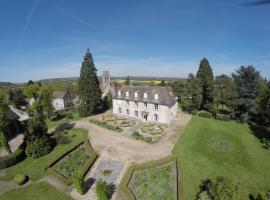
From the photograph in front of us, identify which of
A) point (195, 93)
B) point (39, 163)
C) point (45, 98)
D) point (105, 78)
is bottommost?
point (39, 163)

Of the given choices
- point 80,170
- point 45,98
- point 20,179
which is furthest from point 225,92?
point 45,98

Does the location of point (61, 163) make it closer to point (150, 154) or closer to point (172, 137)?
point (150, 154)

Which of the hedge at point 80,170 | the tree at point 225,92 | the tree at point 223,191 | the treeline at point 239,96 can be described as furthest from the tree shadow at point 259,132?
the hedge at point 80,170

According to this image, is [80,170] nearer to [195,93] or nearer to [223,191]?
[223,191]

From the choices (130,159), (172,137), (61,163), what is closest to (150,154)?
(130,159)

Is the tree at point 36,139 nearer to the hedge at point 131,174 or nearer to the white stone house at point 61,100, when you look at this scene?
the hedge at point 131,174

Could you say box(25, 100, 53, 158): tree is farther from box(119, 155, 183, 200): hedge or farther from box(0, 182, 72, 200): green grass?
box(119, 155, 183, 200): hedge

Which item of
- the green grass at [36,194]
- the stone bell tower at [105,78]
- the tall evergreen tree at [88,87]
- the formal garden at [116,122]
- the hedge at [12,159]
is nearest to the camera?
the green grass at [36,194]

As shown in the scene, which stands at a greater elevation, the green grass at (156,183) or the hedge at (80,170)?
the hedge at (80,170)
